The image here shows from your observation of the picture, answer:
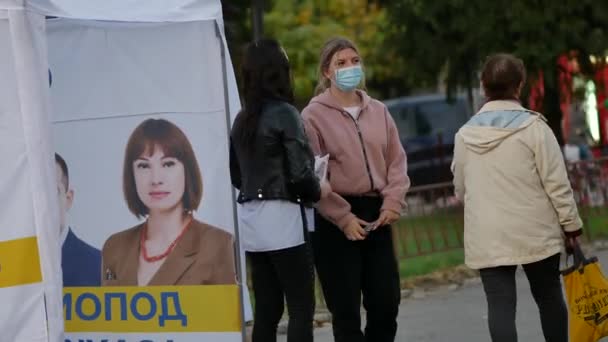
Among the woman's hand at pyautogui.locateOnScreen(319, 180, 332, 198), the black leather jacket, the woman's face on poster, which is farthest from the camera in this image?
the woman's face on poster

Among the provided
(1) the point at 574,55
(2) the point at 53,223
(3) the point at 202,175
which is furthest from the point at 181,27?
(1) the point at 574,55

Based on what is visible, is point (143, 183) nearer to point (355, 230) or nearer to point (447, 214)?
point (355, 230)

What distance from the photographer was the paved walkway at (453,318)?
9.45 m

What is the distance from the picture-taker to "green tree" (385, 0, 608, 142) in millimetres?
18359

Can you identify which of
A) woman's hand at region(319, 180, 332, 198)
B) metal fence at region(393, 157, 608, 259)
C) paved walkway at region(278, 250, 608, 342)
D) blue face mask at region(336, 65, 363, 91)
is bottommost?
paved walkway at region(278, 250, 608, 342)

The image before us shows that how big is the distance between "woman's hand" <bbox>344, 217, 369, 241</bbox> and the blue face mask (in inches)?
27.5

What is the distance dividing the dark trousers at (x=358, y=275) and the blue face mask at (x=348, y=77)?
0.58 m

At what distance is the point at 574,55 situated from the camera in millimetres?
19109

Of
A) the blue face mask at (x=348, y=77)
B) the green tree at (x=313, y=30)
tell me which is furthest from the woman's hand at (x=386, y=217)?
the green tree at (x=313, y=30)

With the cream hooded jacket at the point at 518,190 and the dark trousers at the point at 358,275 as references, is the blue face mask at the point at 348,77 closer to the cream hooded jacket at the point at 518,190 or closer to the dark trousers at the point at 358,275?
the dark trousers at the point at 358,275

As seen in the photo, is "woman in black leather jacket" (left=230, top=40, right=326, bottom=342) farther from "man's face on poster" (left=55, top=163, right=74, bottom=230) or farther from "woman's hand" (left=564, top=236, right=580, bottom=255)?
"woman's hand" (left=564, top=236, right=580, bottom=255)

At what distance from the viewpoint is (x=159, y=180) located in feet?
24.6

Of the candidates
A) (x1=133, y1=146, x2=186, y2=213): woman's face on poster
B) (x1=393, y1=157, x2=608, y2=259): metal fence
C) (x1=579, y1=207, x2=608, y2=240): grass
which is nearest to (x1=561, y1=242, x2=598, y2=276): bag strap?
(x1=133, y1=146, x2=186, y2=213): woman's face on poster

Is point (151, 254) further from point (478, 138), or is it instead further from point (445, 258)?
point (445, 258)
